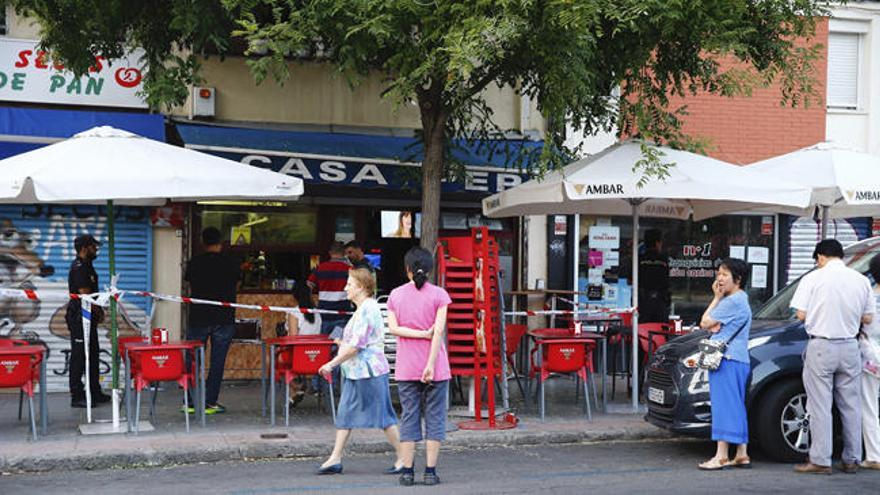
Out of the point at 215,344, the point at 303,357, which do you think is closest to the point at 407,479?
the point at 303,357

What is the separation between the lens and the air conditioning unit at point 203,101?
13.0 m

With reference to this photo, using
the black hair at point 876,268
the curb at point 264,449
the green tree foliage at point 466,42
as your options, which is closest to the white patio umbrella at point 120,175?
the green tree foliage at point 466,42

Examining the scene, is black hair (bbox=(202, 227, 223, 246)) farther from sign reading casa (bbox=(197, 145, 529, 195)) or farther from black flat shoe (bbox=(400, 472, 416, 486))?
black flat shoe (bbox=(400, 472, 416, 486))

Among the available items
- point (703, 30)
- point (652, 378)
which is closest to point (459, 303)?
point (652, 378)

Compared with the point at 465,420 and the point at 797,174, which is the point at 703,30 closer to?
the point at 797,174

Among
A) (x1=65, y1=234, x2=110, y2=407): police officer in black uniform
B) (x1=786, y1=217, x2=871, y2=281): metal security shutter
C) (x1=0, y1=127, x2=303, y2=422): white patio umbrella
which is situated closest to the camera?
(x1=0, y1=127, x2=303, y2=422): white patio umbrella

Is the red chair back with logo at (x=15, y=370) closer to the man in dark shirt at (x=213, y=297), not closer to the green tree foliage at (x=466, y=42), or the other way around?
the man in dark shirt at (x=213, y=297)

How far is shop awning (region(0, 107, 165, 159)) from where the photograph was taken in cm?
1188

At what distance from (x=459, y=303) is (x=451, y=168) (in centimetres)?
259

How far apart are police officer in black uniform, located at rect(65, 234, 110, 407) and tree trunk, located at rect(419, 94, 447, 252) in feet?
11.5

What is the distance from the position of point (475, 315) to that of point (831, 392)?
3367 millimetres

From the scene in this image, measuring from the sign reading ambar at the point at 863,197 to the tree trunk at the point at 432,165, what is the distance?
4414 millimetres

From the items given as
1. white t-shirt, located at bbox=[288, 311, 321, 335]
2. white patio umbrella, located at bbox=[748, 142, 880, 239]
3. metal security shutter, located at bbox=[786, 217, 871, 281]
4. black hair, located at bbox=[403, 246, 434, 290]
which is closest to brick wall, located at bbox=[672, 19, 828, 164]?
metal security shutter, located at bbox=[786, 217, 871, 281]

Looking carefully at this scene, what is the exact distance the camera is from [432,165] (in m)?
11.0
